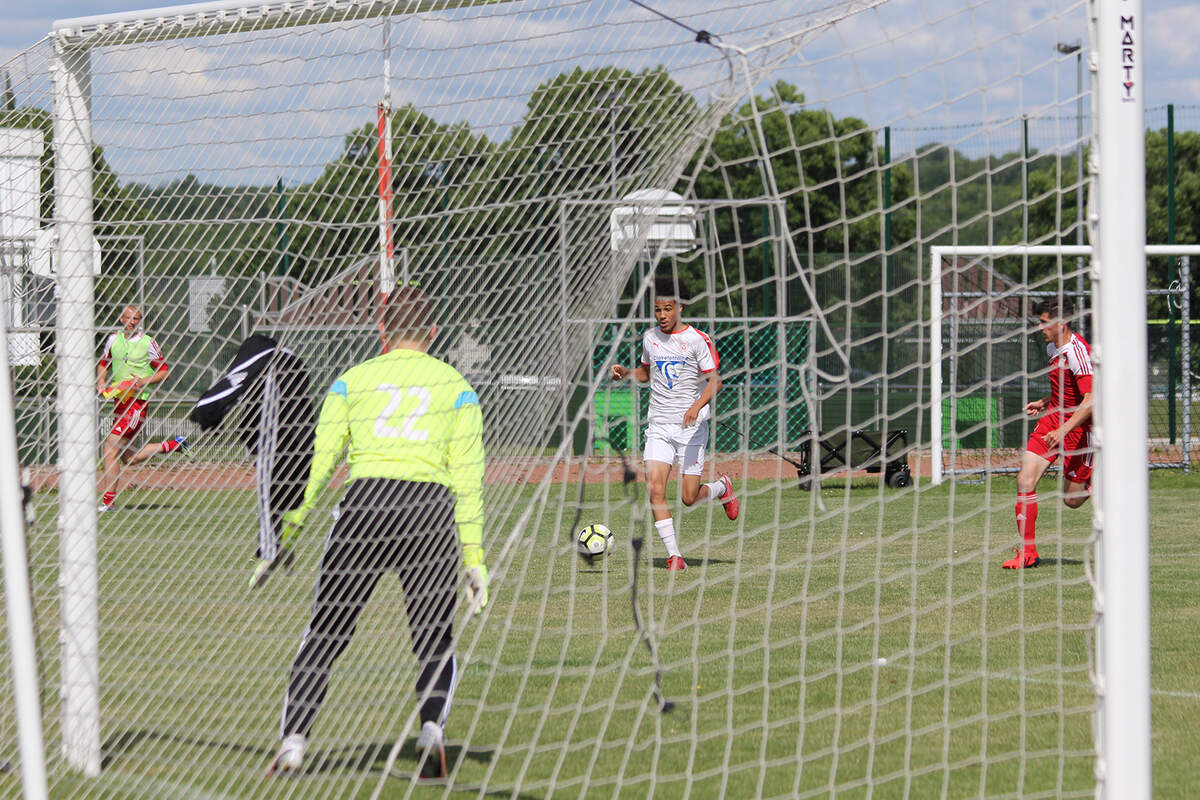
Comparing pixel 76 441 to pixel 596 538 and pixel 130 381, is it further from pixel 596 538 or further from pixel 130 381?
pixel 596 538

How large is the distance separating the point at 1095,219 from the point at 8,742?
4.56 m

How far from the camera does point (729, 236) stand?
5559 mm

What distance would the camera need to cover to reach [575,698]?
5953mm

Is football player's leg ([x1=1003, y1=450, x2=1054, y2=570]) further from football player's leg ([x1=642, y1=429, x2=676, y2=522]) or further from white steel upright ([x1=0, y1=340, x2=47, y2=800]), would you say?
white steel upright ([x1=0, y1=340, x2=47, y2=800])

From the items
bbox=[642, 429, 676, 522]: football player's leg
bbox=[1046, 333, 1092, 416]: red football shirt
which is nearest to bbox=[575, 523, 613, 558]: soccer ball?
bbox=[642, 429, 676, 522]: football player's leg

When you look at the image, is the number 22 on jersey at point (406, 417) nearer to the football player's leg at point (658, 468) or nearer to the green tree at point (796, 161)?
the green tree at point (796, 161)

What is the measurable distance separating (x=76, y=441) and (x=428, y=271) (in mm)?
1439

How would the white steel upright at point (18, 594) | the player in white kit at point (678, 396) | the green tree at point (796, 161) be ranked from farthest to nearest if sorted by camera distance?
the player in white kit at point (678, 396)
the green tree at point (796, 161)
the white steel upright at point (18, 594)

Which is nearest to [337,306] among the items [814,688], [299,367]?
[299,367]

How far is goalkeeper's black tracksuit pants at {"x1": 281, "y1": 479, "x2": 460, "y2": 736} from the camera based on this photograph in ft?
16.1

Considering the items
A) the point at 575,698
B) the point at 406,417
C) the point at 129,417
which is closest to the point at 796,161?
the point at 406,417

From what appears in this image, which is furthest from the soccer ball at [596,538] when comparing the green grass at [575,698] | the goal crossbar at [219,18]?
the goal crossbar at [219,18]

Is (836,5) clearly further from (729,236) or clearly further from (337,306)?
(337,306)

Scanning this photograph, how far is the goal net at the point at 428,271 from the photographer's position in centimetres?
464
